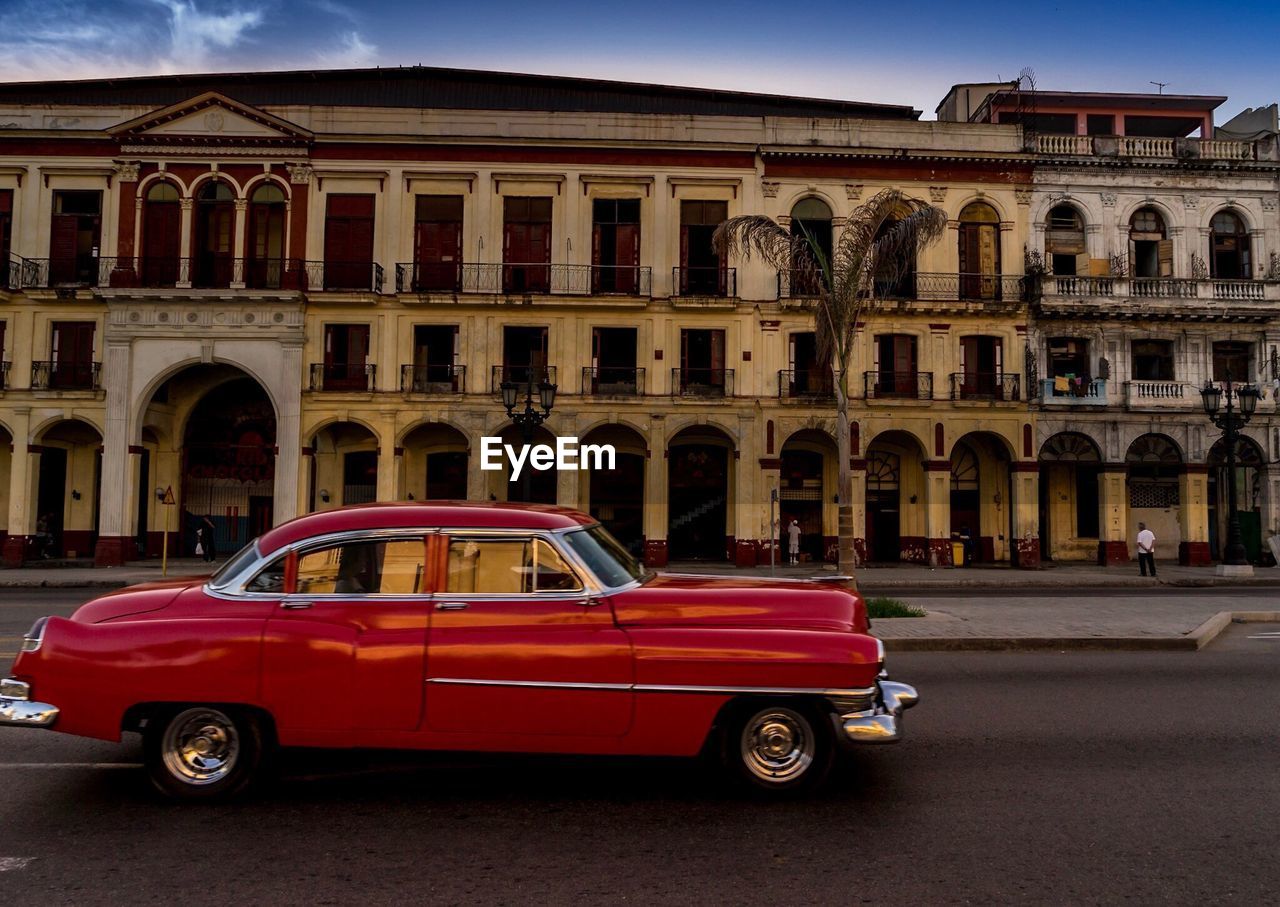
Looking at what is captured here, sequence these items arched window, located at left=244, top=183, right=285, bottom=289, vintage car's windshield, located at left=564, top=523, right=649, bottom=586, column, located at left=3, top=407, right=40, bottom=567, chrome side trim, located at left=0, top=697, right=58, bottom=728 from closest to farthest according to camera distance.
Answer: chrome side trim, located at left=0, top=697, right=58, bottom=728 < vintage car's windshield, located at left=564, top=523, right=649, bottom=586 < column, located at left=3, top=407, right=40, bottom=567 < arched window, located at left=244, top=183, right=285, bottom=289

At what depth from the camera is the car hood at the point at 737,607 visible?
500 centimetres

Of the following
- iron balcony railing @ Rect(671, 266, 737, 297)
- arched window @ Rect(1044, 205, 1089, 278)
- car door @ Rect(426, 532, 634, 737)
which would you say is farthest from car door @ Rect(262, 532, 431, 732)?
arched window @ Rect(1044, 205, 1089, 278)

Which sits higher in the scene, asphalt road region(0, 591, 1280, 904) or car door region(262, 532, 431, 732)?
car door region(262, 532, 431, 732)

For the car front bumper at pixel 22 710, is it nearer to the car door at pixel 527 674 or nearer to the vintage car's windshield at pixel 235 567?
the vintage car's windshield at pixel 235 567

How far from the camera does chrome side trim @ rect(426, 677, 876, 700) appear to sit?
190 inches

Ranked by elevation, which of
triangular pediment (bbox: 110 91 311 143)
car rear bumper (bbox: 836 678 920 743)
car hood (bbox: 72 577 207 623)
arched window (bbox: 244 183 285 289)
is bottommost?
car rear bumper (bbox: 836 678 920 743)

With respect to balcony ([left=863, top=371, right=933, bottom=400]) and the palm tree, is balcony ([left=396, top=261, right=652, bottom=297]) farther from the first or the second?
the palm tree

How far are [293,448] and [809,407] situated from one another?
634 inches

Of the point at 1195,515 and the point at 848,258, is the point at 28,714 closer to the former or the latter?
the point at 848,258

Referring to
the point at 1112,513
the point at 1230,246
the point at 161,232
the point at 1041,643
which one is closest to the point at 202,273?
the point at 161,232

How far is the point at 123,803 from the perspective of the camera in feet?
15.9

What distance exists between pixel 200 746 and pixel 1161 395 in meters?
30.4

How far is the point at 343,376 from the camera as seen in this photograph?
26781mm

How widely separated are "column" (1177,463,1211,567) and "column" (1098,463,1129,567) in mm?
1928
